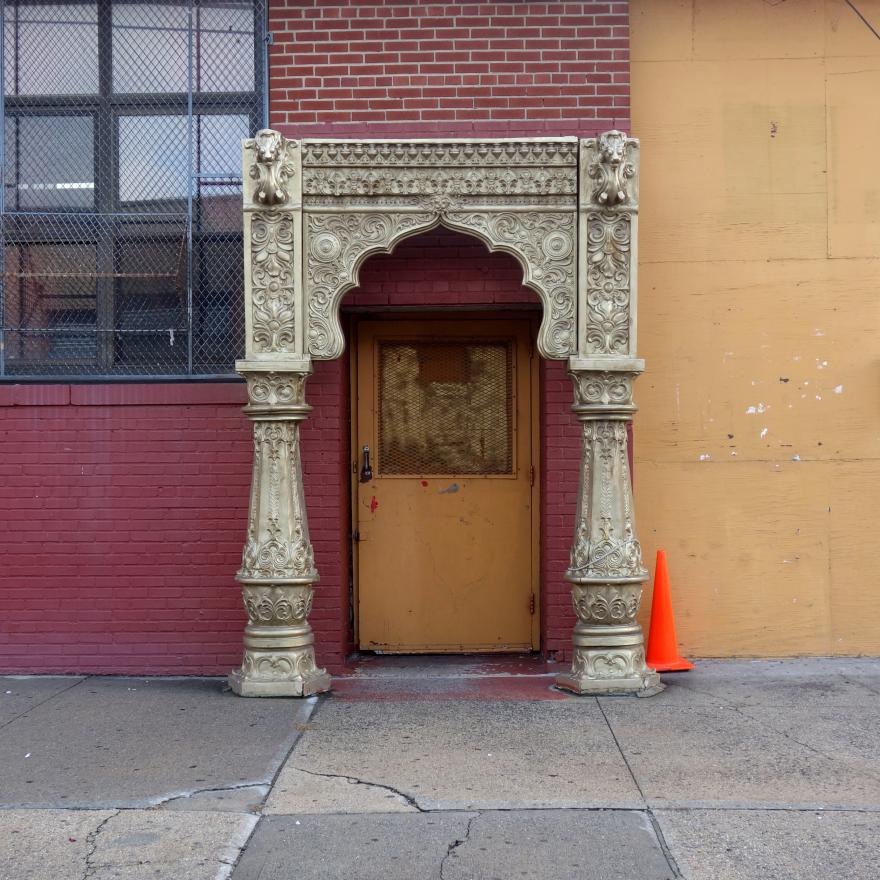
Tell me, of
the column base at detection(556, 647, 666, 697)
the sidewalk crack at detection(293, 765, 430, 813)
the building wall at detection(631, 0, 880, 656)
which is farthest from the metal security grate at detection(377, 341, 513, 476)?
the sidewalk crack at detection(293, 765, 430, 813)

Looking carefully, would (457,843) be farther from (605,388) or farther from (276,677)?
(605,388)

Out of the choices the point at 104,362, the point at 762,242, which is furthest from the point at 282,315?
the point at 762,242

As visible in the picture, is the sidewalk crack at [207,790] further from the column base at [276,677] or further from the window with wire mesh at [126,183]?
the window with wire mesh at [126,183]

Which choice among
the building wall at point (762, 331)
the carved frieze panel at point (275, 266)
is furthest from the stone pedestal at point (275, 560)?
the building wall at point (762, 331)

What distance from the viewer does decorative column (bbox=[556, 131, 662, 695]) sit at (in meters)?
6.59

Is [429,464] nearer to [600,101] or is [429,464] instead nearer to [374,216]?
[374,216]

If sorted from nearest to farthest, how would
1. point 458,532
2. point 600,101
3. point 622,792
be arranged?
point 622,792 → point 600,101 → point 458,532

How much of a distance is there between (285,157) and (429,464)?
2.36 metres

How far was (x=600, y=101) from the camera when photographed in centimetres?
725

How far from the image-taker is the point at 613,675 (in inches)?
260

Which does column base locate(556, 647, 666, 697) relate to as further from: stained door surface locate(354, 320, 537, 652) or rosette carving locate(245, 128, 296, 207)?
rosette carving locate(245, 128, 296, 207)

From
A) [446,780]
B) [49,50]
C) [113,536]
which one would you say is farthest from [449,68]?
[446,780]

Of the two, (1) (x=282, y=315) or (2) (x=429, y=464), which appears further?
(2) (x=429, y=464)

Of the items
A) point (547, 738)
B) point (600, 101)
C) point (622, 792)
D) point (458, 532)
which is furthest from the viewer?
point (458, 532)
